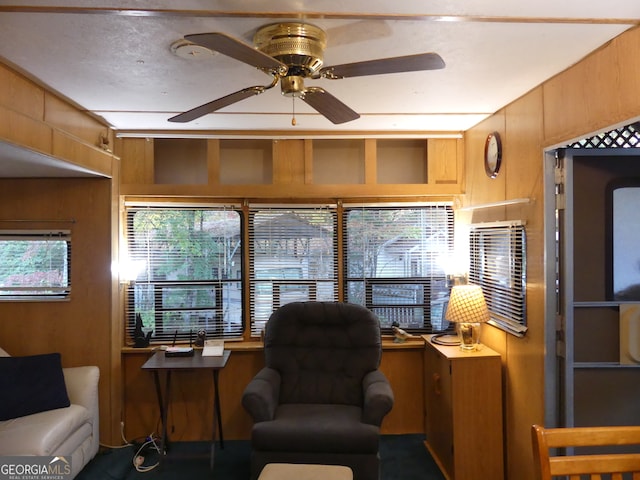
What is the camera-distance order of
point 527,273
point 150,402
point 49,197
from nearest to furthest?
point 527,273, point 49,197, point 150,402

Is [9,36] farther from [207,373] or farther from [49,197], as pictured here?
[207,373]

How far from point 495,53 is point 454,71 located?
28 centimetres

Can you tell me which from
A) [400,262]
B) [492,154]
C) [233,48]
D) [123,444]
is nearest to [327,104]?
[233,48]

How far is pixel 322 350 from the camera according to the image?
→ 11.7 ft

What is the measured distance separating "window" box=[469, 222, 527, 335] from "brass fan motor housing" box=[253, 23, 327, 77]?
70.2 inches

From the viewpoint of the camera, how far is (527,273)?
283 cm

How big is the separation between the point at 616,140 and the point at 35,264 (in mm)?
4200

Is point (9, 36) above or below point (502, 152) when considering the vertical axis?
above

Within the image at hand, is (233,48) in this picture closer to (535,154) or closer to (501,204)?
(535,154)

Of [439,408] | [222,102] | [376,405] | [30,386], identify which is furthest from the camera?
[439,408]

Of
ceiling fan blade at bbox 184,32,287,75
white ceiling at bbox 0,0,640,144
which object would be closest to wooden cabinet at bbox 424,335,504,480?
white ceiling at bbox 0,0,640,144

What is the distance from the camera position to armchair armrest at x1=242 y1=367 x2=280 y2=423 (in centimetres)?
299

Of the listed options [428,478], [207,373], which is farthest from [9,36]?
[428,478]

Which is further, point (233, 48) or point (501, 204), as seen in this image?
point (501, 204)
